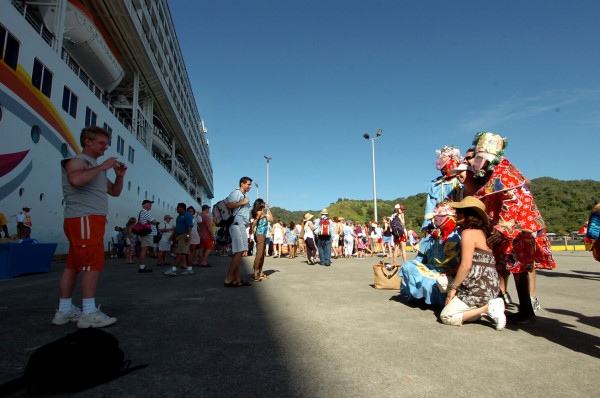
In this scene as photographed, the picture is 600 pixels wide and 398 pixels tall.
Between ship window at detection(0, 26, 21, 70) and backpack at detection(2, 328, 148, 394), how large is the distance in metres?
9.86

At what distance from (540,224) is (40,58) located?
12.7 m

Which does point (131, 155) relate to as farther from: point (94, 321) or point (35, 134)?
point (94, 321)

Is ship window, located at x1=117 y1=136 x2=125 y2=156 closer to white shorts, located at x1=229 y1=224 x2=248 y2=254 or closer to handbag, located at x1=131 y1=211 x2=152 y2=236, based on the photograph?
handbag, located at x1=131 y1=211 x2=152 y2=236

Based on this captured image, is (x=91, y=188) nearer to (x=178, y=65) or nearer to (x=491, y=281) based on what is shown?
(x=491, y=281)

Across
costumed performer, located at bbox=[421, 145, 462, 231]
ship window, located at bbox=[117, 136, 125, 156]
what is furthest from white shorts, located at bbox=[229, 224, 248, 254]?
ship window, located at bbox=[117, 136, 125, 156]

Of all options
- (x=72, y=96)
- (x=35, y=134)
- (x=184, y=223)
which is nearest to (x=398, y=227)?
(x=184, y=223)

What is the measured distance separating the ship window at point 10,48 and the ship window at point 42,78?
2.42 feet

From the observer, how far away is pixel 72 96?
38.8 ft

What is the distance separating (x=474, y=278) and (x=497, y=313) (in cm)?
32

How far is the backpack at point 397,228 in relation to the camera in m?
9.03

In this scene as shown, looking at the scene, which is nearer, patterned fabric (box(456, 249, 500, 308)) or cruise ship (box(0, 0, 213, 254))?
patterned fabric (box(456, 249, 500, 308))

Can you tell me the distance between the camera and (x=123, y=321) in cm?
303

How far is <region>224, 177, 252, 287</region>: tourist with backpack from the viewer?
17.3 feet

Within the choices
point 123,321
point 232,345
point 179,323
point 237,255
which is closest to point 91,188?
point 123,321
